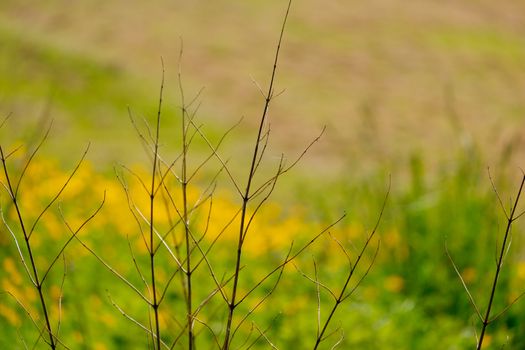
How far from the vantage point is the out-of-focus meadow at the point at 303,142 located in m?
3.46

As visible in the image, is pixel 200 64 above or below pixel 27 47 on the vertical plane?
above

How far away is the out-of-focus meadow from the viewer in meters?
3.46

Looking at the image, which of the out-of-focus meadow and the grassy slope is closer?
the out-of-focus meadow

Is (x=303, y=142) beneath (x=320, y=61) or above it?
beneath

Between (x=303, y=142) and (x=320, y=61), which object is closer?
(x=303, y=142)

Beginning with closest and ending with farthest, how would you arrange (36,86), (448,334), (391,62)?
(448,334)
(36,86)
(391,62)

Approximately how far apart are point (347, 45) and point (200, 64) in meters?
2.27

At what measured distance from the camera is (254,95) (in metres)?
10.5

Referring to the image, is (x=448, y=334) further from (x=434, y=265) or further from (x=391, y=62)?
(x=391, y=62)

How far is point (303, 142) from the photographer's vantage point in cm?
934

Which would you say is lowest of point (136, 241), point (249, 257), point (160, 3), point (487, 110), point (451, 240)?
point (136, 241)

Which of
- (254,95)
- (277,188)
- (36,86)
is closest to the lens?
(277,188)

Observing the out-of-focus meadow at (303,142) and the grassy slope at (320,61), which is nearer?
the out-of-focus meadow at (303,142)

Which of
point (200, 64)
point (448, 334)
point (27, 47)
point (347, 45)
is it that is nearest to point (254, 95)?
point (200, 64)
